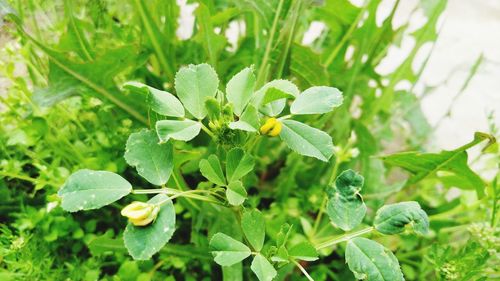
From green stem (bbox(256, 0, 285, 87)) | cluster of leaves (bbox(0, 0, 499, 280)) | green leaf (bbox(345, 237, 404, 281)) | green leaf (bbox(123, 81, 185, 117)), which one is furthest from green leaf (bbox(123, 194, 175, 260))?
green stem (bbox(256, 0, 285, 87))

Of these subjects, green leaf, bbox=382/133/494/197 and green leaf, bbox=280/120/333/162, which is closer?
Result: green leaf, bbox=280/120/333/162

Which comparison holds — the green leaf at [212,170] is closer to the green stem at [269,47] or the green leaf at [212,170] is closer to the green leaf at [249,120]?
the green leaf at [249,120]

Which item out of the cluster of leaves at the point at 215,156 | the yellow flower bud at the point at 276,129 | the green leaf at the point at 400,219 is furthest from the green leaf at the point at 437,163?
the yellow flower bud at the point at 276,129

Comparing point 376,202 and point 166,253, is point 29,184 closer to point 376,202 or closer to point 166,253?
point 166,253

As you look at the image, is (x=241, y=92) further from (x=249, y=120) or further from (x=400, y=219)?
(x=400, y=219)

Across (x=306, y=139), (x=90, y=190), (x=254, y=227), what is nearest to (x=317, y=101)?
(x=306, y=139)

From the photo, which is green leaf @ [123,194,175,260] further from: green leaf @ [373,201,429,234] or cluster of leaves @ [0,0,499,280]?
green leaf @ [373,201,429,234]
